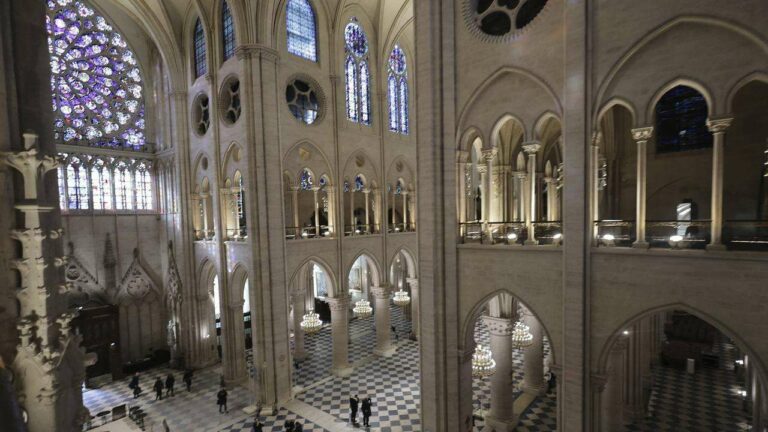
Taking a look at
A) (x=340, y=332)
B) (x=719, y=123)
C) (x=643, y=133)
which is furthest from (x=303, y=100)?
(x=719, y=123)

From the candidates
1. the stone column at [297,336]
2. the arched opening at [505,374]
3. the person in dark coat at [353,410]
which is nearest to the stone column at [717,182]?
the arched opening at [505,374]

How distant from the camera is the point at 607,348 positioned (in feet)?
25.2

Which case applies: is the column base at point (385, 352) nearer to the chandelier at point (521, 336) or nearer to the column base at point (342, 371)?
the column base at point (342, 371)

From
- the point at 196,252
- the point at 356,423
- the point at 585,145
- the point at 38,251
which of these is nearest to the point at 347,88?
the point at 196,252

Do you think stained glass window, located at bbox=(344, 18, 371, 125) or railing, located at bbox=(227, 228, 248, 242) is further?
stained glass window, located at bbox=(344, 18, 371, 125)

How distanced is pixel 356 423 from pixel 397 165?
43.2 ft

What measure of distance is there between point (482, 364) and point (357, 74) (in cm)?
1480

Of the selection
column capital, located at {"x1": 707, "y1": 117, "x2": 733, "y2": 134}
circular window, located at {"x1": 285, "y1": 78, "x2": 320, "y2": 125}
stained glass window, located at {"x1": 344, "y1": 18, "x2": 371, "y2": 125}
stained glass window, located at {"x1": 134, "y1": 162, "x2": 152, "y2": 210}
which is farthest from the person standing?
stained glass window, located at {"x1": 134, "y1": 162, "x2": 152, "y2": 210}

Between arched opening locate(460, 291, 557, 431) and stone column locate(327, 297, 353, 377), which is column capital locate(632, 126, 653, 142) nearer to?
arched opening locate(460, 291, 557, 431)

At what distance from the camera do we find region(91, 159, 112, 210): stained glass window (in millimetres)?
19016

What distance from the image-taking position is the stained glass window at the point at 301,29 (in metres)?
16.1

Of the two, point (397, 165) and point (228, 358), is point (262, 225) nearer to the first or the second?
point (228, 358)

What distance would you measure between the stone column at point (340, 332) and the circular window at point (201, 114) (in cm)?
1078

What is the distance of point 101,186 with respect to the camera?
19.2 metres
